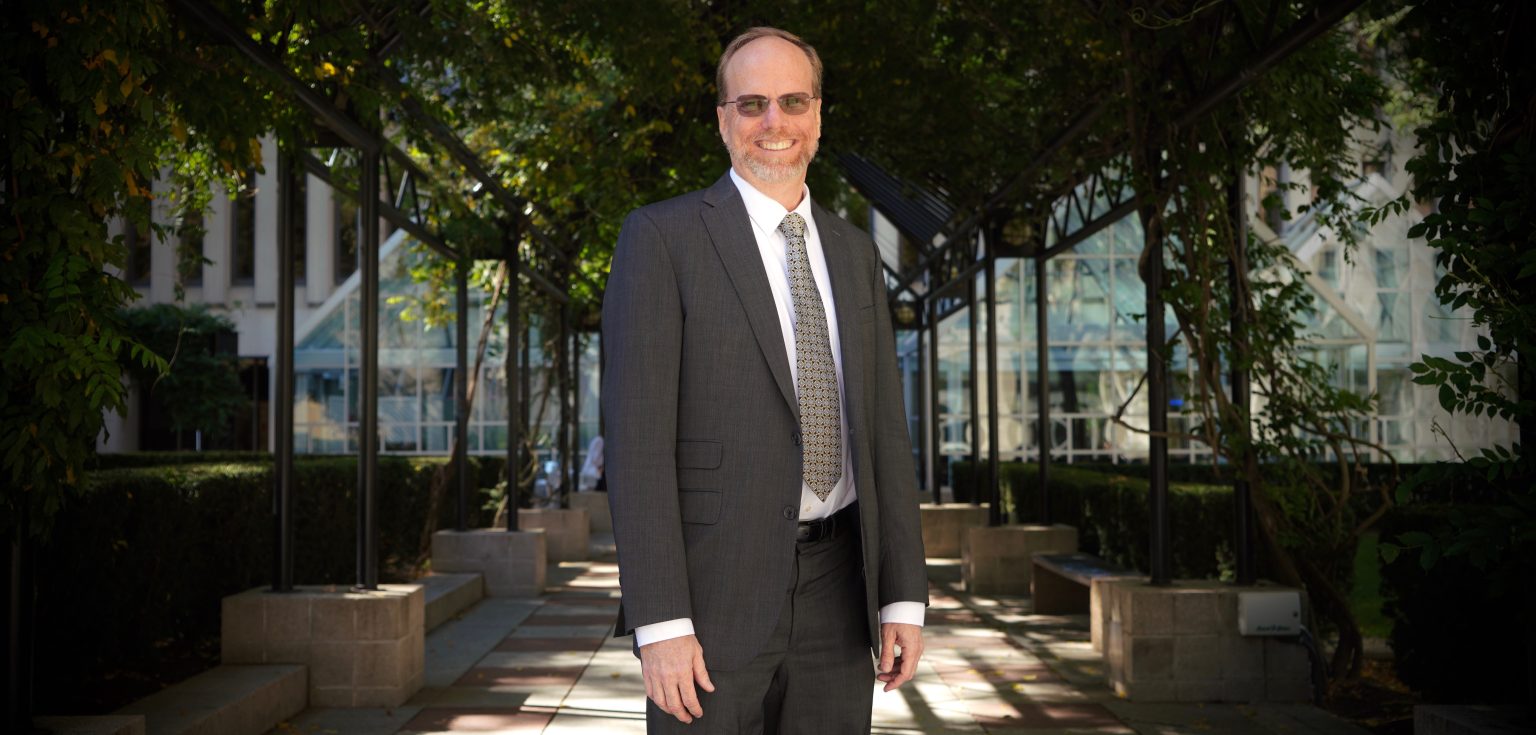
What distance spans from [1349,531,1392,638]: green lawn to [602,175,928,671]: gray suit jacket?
551 cm

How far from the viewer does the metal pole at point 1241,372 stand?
7.27 metres

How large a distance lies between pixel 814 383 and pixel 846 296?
0.19m

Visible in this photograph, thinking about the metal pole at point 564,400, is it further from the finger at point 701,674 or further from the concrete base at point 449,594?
the finger at point 701,674

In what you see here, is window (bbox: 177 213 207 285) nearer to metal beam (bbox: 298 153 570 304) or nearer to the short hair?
metal beam (bbox: 298 153 570 304)

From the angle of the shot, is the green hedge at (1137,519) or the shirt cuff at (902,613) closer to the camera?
the shirt cuff at (902,613)

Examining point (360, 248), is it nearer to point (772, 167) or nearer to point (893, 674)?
point (772, 167)

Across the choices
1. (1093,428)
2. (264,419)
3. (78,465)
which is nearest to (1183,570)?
(78,465)

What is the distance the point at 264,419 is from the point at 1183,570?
2690cm

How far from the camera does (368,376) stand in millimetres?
7863

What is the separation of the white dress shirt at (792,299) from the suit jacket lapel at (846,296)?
0.05ft

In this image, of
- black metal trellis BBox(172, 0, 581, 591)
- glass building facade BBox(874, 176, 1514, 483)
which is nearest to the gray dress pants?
black metal trellis BBox(172, 0, 581, 591)

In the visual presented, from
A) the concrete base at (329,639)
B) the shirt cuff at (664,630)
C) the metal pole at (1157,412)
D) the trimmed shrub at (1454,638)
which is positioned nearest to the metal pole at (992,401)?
the metal pole at (1157,412)

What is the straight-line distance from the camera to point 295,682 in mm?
6715

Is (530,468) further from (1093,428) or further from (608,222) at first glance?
(1093,428)
